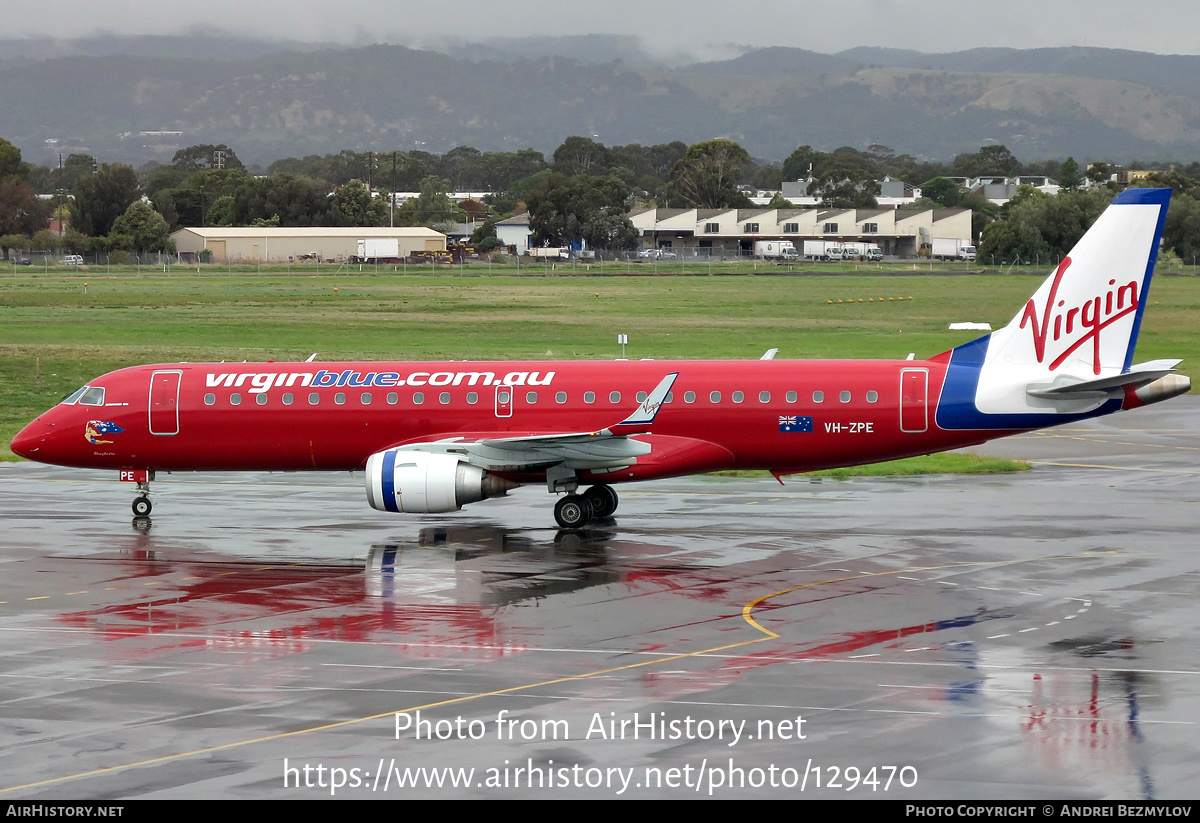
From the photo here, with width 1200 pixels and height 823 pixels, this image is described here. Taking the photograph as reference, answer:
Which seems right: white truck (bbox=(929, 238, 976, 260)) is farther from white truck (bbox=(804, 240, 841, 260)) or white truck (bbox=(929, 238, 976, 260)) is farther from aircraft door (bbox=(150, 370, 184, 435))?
aircraft door (bbox=(150, 370, 184, 435))

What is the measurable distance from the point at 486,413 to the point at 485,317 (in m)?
62.6

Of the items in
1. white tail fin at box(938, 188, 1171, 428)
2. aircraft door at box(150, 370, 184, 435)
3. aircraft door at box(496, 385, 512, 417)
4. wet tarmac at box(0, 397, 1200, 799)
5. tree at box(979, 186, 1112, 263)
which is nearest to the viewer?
wet tarmac at box(0, 397, 1200, 799)

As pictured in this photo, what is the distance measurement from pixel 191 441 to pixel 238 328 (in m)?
53.5

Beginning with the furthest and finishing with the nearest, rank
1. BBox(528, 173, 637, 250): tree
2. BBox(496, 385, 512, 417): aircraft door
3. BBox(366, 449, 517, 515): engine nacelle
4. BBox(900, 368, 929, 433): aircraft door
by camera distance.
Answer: BBox(528, 173, 637, 250): tree → BBox(496, 385, 512, 417): aircraft door → BBox(900, 368, 929, 433): aircraft door → BBox(366, 449, 517, 515): engine nacelle

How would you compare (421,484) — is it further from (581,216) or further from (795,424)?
(581,216)

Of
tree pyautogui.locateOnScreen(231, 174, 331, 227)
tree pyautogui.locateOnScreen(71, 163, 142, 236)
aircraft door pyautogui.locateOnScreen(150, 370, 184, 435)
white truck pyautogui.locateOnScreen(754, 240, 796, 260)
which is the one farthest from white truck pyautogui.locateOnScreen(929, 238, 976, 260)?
aircraft door pyautogui.locateOnScreen(150, 370, 184, 435)

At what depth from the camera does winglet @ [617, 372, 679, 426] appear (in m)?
30.2

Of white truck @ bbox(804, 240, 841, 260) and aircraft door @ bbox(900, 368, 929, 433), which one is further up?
white truck @ bbox(804, 240, 841, 260)

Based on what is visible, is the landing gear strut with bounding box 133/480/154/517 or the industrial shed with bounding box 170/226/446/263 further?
the industrial shed with bounding box 170/226/446/263

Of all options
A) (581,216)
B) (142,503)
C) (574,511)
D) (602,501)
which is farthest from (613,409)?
(581,216)

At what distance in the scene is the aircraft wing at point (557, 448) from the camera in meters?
30.8

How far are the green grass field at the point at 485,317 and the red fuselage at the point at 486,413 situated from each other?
1308cm

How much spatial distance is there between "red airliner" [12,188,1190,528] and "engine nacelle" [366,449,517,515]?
0.04 m
